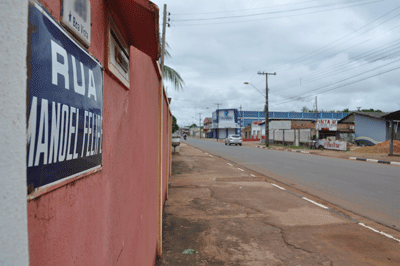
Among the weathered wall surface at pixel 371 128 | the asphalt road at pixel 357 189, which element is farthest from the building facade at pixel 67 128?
the weathered wall surface at pixel 371 128

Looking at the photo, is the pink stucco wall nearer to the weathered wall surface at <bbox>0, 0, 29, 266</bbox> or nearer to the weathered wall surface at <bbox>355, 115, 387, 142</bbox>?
the weathered wall surface at <bbox>0, 0, 29, 266</bbox>

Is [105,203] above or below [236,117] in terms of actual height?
below

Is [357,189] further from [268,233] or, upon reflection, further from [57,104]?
[57,104]

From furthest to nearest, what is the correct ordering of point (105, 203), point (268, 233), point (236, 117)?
point (236, 117), point (268, 233), point (105, 203)

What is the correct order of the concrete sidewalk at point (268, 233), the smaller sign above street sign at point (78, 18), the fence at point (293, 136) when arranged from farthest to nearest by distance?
the fence at point (293, 136) → the concrete sidewalk at point (268, 233) → the smaller sign above street sign at point (78, 18)

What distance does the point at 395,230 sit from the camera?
4598 mm

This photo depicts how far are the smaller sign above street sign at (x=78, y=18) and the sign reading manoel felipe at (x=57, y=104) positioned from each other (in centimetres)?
4

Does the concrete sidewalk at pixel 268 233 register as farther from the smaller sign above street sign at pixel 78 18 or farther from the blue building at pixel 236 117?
the blue building at pixel 236 117

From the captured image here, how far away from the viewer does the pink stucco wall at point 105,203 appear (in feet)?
2.36

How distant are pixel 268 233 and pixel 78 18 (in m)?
4.29

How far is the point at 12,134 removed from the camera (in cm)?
49

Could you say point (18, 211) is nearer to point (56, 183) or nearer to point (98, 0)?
point (56, 183)

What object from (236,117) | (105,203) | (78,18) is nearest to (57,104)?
(78,18)

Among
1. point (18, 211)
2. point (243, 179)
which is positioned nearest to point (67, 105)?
point (18, 211)
